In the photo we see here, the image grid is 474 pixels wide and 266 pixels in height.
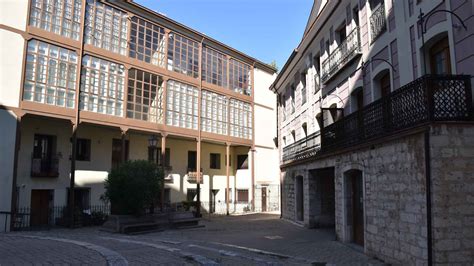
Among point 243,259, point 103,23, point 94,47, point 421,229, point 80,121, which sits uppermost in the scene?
point 103,23

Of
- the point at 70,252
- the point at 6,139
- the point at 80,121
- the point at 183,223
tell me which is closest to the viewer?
the point at 70,252

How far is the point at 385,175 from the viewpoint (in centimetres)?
878

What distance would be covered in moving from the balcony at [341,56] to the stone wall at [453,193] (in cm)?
594

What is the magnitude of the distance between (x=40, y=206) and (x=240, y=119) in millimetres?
15174

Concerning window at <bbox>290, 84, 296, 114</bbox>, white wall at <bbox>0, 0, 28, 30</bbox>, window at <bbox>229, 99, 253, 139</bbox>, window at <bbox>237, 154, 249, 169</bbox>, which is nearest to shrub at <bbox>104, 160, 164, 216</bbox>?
white wall at <bbox>0, 0, 28, 30</bbox>

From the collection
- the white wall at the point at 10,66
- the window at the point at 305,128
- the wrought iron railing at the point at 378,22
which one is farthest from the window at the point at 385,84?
the white wall at the point at 10,66

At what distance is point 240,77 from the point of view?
3105cm

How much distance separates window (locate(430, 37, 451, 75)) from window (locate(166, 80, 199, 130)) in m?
17.6

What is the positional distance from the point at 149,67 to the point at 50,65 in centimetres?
595

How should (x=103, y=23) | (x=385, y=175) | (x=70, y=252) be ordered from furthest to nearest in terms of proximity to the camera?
(x=103, y=23) < (x=70, y=252) < (x=385, y=175)

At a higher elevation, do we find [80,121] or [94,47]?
[94,47]

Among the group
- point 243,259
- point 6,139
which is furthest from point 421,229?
point 6,139

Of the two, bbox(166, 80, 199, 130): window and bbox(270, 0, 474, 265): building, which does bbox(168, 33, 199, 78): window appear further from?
bbox(270, 0, 474, 265): building

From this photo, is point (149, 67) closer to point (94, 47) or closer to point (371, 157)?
point (94, 47)
